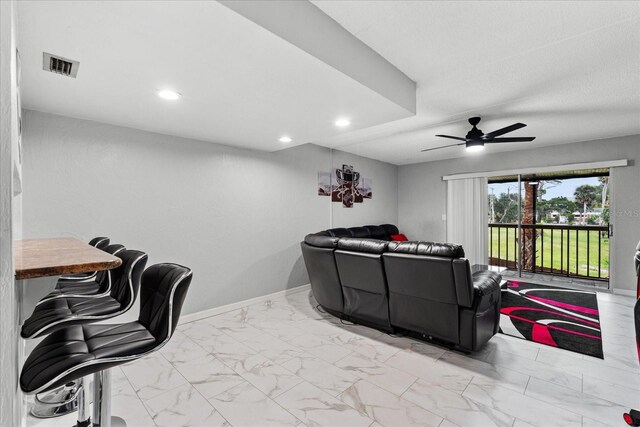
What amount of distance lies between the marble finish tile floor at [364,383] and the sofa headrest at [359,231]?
8.20 ft

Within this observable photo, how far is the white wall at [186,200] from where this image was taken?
2691 millimetres

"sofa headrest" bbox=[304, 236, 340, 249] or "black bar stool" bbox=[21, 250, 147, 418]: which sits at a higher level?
"sofa headrest" bbox=[304, 236, 340, 249]

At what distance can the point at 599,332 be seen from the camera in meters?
3.11

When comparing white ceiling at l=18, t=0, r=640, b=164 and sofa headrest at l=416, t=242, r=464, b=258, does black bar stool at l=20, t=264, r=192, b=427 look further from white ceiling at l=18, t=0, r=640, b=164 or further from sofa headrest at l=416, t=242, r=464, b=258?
sofa headrest at l=416, t=242, r=464, b=258

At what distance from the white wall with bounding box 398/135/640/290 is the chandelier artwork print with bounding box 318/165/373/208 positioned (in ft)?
4.43

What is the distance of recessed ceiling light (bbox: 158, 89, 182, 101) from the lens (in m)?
2.29

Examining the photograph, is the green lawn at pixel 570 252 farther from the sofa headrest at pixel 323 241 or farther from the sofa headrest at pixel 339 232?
the sofa headrest at pixel 323 241

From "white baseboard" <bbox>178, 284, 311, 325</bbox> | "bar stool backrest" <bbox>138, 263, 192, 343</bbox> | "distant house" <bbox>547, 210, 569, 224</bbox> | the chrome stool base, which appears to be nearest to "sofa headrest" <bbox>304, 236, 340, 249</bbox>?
"white baseboard" <bbox>178, 284, 311, 325</bbox>

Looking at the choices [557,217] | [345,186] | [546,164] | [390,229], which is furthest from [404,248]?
[557,217]

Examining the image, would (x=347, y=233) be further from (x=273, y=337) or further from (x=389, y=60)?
(x=389, y=60)

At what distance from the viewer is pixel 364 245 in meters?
3.04

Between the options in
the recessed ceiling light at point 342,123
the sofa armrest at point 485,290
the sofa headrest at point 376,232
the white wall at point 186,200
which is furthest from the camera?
the sofa headrest at point 376,232

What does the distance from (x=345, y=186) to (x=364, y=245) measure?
2.87m

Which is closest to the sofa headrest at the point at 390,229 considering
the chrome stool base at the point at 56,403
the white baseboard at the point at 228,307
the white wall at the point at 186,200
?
the white wall at the point at 186,200
